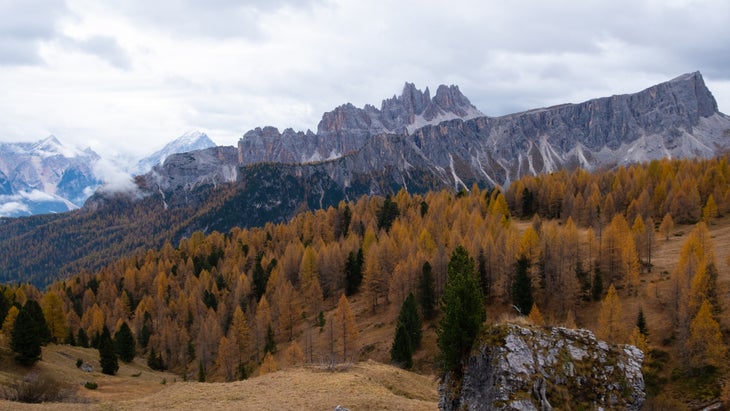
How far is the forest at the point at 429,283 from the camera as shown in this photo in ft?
178

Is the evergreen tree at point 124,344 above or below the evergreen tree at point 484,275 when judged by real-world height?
below

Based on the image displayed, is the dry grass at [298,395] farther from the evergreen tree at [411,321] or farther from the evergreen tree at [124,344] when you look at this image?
the evergreen tree at [124,344]

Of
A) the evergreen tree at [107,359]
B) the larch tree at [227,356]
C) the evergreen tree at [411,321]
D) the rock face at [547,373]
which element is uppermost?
the rock face at [547,373]

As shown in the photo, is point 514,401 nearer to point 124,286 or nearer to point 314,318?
point 314,318

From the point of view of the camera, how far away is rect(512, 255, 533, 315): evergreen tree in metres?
66.6

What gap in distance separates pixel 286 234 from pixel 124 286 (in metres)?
46.8

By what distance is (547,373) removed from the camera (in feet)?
69.8

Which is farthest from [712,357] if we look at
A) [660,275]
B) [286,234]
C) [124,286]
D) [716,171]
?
[124,286]

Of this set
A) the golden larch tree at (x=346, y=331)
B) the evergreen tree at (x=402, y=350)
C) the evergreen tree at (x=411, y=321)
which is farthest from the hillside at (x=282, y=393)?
the evergreen tree at (x=411, y=321)

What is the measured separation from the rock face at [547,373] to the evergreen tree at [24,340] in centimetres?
4903

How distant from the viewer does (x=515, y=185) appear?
440 ft

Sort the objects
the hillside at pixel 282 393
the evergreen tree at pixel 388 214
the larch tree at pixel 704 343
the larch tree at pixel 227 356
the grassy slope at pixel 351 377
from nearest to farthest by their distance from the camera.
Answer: the hillside at pixel 282 393 < the grassy slope at pixel 351 377 < the larch tree at pixel 704 343 < the larch tree at pixel 227 356 < the evergreen tree at pixel 388 214

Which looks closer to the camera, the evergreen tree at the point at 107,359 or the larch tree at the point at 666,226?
the evergreen tree at the point at 107,359

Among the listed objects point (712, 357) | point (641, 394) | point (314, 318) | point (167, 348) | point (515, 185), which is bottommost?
point (167, 348)
